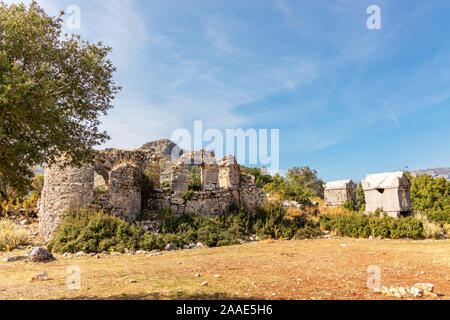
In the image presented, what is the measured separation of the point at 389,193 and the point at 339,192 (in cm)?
377

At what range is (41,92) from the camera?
4980mm

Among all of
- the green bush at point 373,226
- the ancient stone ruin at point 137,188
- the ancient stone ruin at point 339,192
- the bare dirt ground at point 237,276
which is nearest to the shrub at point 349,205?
the ancient stone ruin at point 339,192

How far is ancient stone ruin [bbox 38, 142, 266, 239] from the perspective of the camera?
40.1ft

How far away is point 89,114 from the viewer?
23.2ft

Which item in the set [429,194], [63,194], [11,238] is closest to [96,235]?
[63,194]

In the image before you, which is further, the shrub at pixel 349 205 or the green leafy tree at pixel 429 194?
the shrub at pixel 349 205

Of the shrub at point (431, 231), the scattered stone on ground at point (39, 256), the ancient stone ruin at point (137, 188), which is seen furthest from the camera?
the shrub at point (431, 231)

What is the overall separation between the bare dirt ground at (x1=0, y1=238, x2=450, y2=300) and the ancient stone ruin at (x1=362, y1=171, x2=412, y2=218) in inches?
258

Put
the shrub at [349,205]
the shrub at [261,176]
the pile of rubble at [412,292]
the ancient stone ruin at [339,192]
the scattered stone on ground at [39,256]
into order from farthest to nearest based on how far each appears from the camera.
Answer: the shrub at [261,176]
the ancient stone ruin at [339,192]
the shrub at [349,205]
the scattered stone on ground at [39,256]
the pile of rubble at [412,292]

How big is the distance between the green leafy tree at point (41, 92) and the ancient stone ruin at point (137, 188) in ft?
19.1

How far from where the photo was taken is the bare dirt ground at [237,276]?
15.3ft

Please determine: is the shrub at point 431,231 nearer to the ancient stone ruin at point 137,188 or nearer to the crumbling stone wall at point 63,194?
the ancient stone ruin at point 137,188

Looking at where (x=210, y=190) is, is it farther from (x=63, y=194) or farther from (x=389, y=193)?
(x=389, y=193)
